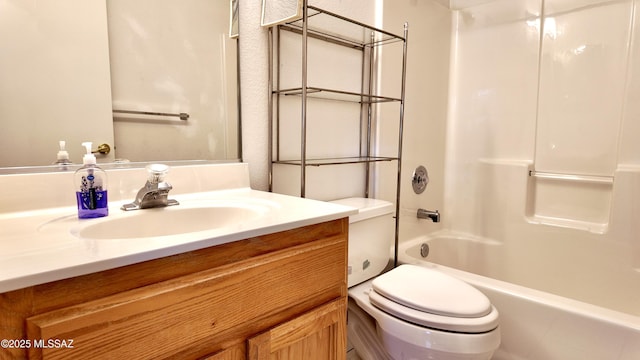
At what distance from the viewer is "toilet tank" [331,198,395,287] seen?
4.43 ft

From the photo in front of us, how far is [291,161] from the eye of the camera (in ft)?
4.69

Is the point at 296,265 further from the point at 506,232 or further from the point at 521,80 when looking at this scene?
the point at 521,80

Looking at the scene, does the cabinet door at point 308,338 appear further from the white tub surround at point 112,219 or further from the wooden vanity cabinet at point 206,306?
the white tub surround at point 112,219

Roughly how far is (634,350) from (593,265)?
0.78 m

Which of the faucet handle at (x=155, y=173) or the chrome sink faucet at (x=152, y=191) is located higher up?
the faucet handle at (x=155, y=173)

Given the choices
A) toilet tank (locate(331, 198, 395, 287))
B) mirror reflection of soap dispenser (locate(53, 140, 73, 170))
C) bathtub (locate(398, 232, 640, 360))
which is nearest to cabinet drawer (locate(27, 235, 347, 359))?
toilet tank (locate(331, 198, 395, 287))

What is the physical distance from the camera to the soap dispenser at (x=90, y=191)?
0.82m

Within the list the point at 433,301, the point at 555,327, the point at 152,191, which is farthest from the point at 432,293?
the point at 152,191

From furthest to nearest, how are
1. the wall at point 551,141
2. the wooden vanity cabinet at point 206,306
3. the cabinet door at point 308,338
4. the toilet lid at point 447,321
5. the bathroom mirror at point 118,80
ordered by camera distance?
the wall at point 551,141
the toilet lid at point 447,321
the bathroom mirror at point 118,80
the cabinet door at point 308,338
the wooden vanity cabinet at point 206,306

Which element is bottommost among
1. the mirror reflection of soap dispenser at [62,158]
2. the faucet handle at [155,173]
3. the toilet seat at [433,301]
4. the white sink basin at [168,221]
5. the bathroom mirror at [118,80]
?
the toilet seat at [433,301]

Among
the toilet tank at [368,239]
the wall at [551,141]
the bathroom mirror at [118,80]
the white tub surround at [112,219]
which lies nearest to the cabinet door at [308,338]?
the white tub surround at [112,219]

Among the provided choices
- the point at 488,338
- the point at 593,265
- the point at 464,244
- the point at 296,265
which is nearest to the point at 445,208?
the point at 464,244

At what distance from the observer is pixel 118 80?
3.44 ft

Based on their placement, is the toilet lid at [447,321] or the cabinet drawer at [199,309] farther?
the toilet lid at [447,321]
